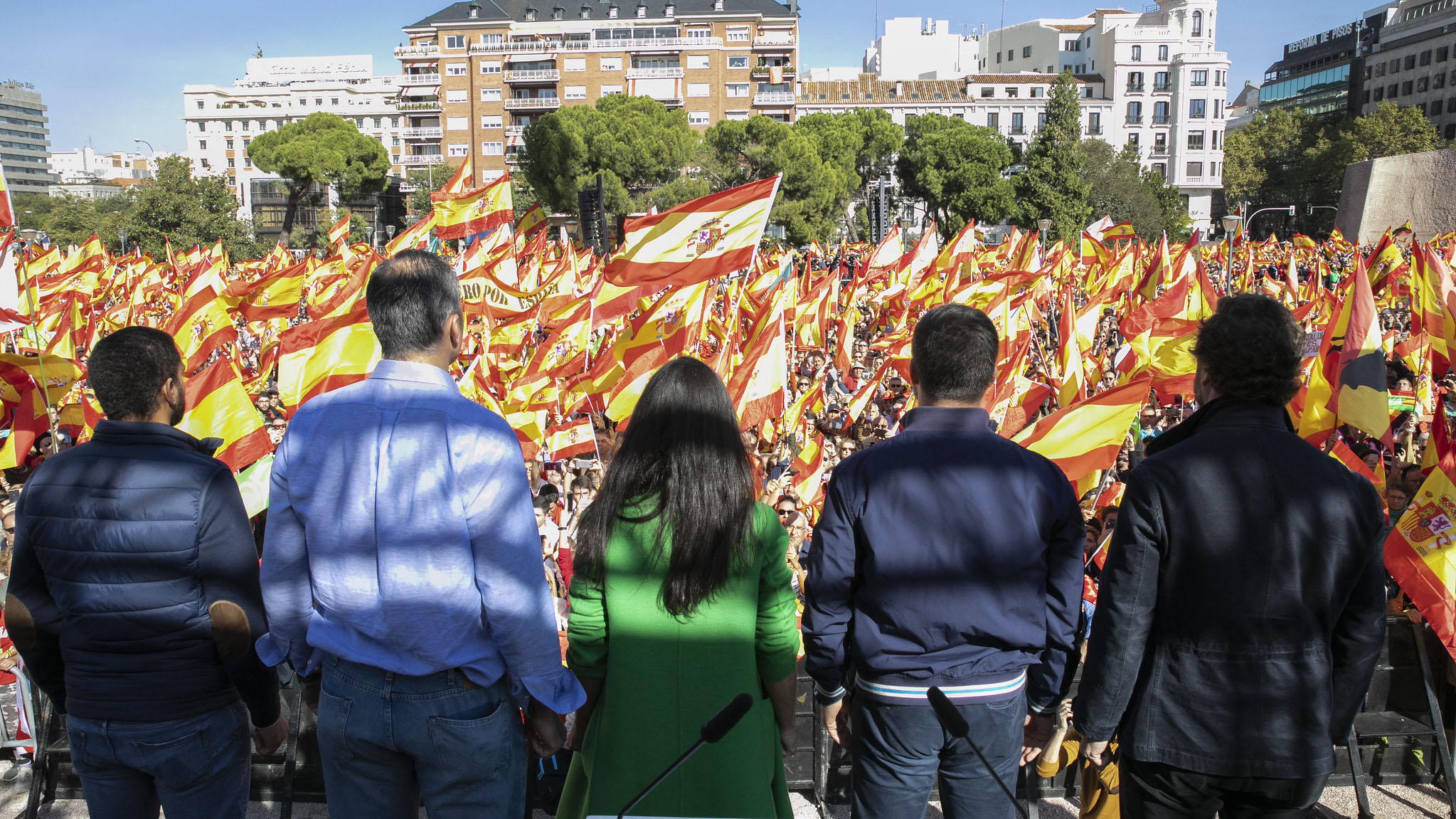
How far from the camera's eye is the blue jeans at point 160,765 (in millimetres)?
2477

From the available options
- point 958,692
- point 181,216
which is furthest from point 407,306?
point 181,216

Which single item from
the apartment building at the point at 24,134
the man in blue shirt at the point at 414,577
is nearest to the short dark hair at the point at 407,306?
the man in blue shirt at the point at 414,577

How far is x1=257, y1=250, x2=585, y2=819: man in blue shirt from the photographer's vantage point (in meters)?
2.15

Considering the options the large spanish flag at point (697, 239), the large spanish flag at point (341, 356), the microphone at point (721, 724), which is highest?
the large spanish flag at point (697, 239)

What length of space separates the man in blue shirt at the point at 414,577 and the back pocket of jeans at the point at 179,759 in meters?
0.48

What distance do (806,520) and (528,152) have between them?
50143 millimetres

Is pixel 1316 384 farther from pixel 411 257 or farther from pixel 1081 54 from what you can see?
pixel 1081 54

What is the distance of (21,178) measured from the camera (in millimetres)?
154625

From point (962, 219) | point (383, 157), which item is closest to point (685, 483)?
point (962, 219)

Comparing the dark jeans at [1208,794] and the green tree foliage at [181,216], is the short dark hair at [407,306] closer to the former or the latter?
the dark jeans at [1208,794]

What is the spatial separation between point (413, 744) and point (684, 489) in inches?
31.1

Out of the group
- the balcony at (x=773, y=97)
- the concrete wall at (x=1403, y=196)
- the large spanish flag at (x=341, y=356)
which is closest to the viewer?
the large spanish flag at (x=341, y=356)

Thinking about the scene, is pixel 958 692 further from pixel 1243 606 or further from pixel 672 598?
pixel 672 598

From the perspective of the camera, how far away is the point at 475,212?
16219 mm
